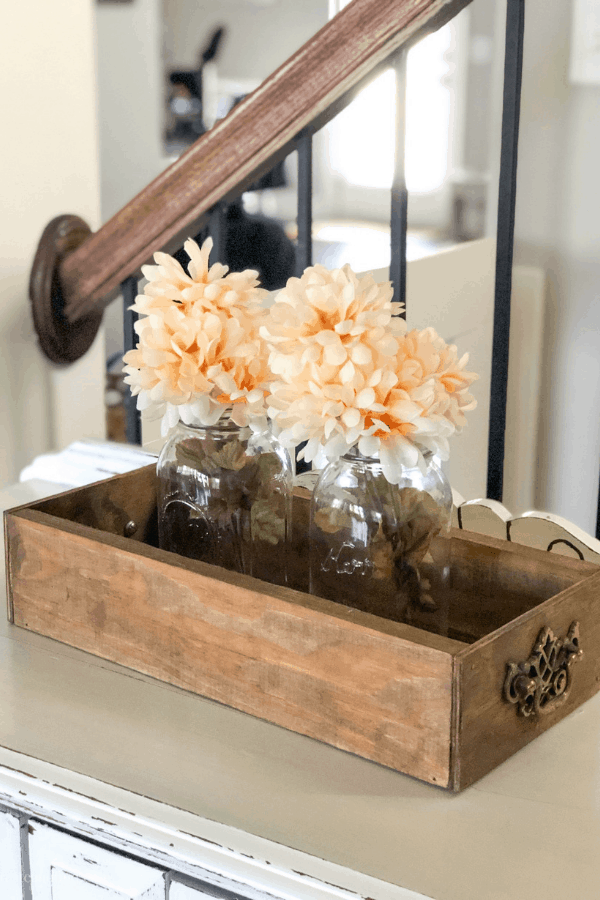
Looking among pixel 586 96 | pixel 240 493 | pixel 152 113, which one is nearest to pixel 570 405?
pixel 586 96

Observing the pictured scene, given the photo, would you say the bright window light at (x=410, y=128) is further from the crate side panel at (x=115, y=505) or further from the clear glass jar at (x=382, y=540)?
the clear glass jar at (x=382, y=540)

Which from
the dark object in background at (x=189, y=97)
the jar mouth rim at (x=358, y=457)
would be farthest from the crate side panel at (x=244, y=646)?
the dark object in background at (x=189, y=97)

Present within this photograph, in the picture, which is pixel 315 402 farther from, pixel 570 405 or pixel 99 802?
pixel 570 405

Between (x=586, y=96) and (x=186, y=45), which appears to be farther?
(x=186, y=45)

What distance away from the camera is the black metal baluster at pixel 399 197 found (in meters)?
1.08

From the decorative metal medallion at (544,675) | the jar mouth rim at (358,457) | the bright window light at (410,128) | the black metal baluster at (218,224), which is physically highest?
the bright window light at (410,128)

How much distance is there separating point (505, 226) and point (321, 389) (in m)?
0.53

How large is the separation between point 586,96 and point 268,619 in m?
1.38

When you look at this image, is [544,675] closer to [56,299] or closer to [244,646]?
[244,646]

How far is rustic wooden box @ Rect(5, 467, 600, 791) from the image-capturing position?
2.08 ft

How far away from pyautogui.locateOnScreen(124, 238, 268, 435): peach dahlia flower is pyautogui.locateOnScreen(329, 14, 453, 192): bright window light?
3.73 m

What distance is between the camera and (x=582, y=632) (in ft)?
2.36

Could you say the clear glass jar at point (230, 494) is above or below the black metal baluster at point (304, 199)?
below

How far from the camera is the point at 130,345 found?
1.29 meters
